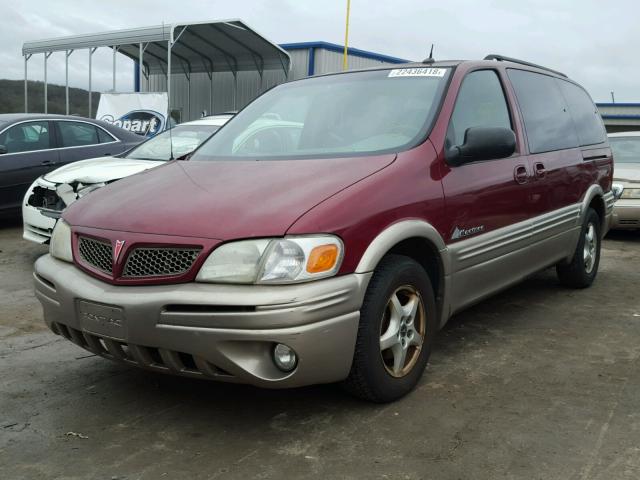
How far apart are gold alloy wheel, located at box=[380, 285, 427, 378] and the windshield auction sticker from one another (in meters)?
1.35

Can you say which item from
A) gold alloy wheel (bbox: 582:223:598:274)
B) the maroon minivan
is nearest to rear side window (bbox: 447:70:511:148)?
the maroon minivan

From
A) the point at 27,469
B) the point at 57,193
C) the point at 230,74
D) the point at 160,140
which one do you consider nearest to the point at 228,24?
the point at 230,74

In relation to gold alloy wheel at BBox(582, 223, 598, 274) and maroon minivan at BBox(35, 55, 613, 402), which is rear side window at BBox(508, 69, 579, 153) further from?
gold alloy wheel at BBox(582, 223, 598, 274)

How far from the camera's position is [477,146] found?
3506 mm

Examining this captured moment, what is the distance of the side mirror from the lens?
350cm

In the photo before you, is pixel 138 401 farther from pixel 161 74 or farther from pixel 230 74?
pixel 161 74

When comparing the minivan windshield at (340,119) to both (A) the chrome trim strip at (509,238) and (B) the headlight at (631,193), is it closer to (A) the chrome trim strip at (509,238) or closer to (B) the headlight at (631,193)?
(A) the chrome trim strip at (509,238)

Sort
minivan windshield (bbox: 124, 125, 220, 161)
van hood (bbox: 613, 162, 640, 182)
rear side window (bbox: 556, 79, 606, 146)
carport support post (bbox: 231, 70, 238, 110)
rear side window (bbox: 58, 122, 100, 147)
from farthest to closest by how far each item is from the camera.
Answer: carport support post (bbox: 231, 70, 238, 110) → van hood (bbox: 613, 162, 640, 182) → rear side window (bbox: 58, 122, 100, 147) → minivan windshield (bbox: 124, 125, 220, 161) → rear side window (bbox: 556, 79, 606, 146)

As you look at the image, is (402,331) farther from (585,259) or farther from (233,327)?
(585,259)

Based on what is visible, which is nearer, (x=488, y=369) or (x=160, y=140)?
(x=488, y=369)

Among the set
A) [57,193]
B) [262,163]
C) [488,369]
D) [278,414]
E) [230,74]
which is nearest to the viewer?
[278,414]

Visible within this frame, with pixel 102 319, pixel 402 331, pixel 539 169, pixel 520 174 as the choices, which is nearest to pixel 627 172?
pixel 539 169

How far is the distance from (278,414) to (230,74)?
68.5 feet

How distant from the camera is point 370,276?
2.85 metres
